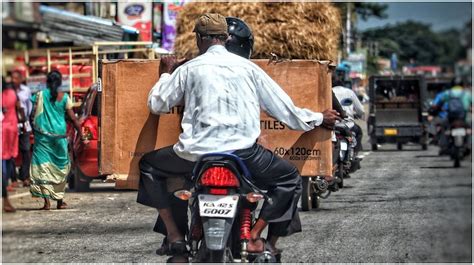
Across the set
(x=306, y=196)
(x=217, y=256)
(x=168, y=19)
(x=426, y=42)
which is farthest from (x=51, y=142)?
(x=168, y=19)

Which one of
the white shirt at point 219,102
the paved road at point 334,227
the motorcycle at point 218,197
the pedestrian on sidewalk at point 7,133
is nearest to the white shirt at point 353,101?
the paved road at point 334,227

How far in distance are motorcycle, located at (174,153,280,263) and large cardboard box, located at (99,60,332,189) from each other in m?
0.71

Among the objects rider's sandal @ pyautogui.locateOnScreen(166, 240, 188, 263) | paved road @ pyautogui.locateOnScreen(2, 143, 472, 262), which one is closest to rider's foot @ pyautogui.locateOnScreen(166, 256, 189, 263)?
rider's sandal @ pyautogui.locateOnScreen(166, 240, 188, 263)

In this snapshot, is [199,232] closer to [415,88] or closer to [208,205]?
[208,205]

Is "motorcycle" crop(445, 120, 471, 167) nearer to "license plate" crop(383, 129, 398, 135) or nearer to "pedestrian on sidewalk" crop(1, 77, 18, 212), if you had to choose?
"pedestrian on sidewalk" crop(1, 77, 18, 212)

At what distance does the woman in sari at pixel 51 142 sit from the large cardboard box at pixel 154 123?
4880 millimetres

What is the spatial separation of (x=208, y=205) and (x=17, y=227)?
113 centimetres

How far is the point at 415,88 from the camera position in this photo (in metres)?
20.2

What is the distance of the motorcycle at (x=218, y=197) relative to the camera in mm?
4977

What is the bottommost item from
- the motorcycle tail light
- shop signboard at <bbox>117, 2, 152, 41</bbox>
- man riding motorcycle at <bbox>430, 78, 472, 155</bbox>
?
the motorcycle tail light

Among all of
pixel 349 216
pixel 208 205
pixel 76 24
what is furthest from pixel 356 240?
pixel 76 24

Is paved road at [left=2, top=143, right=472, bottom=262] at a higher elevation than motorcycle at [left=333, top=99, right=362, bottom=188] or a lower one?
lower

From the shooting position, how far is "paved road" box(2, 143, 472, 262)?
491 centimetres

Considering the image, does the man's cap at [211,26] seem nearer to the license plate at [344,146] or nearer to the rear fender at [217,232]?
the rear fender at [217,232]
